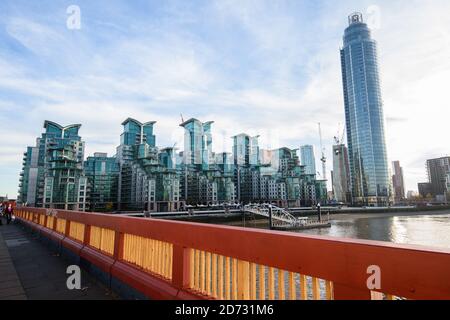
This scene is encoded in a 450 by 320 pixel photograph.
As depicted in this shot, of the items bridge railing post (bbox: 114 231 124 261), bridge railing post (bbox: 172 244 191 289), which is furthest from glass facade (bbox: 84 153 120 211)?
bridge railing post (bbox: 172 244 191 289)

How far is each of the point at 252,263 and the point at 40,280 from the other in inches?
236

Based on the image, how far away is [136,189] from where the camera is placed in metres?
128

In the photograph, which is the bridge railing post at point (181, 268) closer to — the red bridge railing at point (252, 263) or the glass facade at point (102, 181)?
the red bridge railing at point (252, 263)

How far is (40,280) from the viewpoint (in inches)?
264

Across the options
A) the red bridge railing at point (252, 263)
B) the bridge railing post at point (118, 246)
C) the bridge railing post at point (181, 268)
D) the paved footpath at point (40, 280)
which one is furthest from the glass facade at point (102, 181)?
the bridge railing post at point (181, 268)

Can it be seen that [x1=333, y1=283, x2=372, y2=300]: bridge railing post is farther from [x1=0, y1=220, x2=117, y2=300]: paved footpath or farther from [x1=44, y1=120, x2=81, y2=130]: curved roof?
[x1=44, y1=120, x2=81, y2=130]: curved roof

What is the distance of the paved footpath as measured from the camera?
555 centimetres

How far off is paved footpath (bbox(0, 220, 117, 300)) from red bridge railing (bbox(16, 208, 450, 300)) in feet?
1.43

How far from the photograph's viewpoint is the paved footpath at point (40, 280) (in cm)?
555

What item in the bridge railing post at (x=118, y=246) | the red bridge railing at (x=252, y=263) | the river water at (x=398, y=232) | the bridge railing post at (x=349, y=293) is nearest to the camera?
the red bridge railing at (x=252, y=263)

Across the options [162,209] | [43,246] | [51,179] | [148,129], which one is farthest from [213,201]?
[43,246]

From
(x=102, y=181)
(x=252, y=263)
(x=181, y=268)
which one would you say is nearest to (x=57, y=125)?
(x=102, y=181)

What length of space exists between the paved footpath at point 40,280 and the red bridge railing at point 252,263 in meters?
0.44

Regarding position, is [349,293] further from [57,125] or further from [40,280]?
[57,125]
